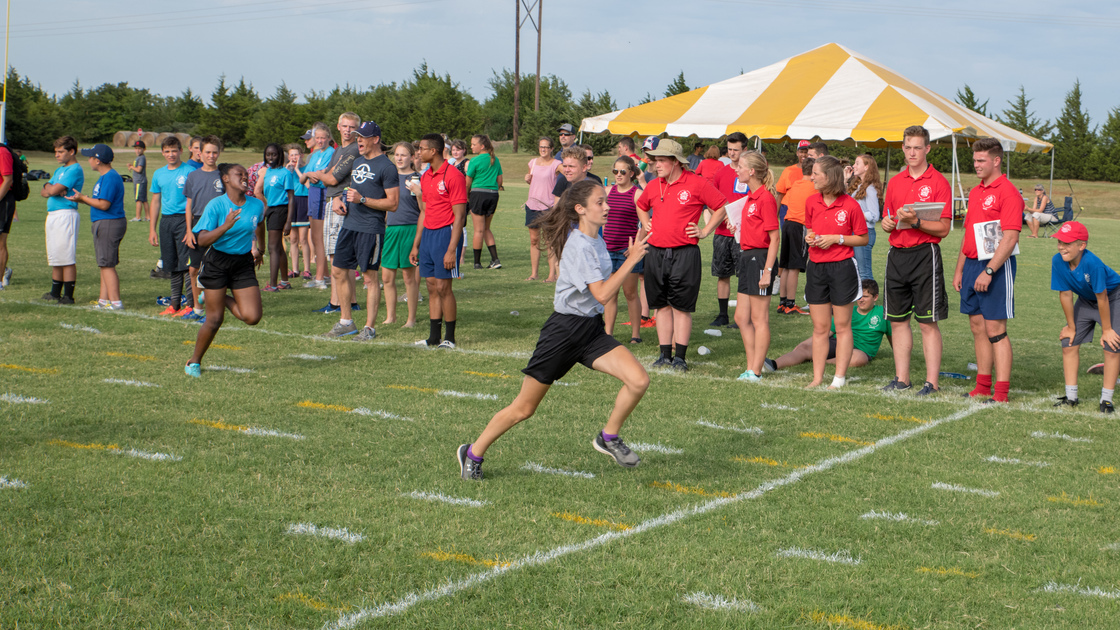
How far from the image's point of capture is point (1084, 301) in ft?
25.4

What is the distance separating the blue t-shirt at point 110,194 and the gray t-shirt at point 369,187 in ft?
9.49

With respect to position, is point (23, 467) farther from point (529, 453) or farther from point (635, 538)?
point (635, 538)

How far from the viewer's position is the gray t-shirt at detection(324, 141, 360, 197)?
11.0 metres

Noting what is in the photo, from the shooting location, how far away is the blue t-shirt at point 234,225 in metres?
8.23

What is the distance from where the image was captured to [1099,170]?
54.0 meters

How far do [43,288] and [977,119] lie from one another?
45.6 feet

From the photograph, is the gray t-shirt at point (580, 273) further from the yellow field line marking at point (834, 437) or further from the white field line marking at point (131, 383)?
the white field line marking at point (131, 383)

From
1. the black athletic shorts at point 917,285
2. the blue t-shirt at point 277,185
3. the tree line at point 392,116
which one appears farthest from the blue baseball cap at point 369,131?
the tree line at point 392,116

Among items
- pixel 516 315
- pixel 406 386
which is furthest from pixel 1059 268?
pixel 516 315

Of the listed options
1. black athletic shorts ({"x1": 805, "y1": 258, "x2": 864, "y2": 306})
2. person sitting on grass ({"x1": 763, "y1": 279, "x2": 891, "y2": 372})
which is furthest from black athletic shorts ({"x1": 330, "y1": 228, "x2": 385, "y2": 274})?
black athletic shorts ({"x1": 805, "y1": 258, "x2": 864, "y2": 306})

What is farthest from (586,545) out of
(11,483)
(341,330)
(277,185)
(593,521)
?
(277,185)

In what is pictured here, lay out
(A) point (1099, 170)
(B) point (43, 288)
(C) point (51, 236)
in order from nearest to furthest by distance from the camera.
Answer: (C) point (51, 236)
(B) point (43, 288)
(A) point (1099, 170)

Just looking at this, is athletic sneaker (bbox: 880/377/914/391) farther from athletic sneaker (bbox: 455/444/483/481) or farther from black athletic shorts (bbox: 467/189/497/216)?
black athletic shorts (bbox: 467/189/497/216)

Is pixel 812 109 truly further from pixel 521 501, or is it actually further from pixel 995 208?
pixel 521 501
